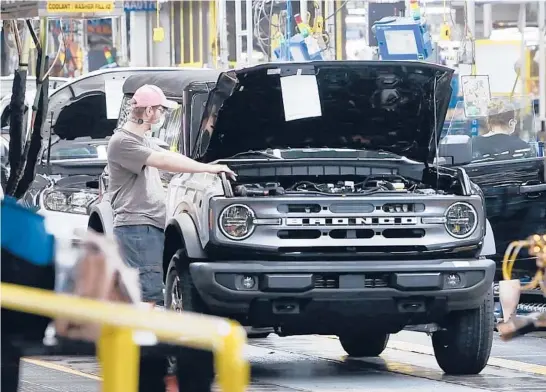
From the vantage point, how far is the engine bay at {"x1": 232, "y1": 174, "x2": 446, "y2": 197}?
372 inches

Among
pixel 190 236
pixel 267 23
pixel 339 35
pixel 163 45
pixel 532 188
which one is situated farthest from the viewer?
pixel 163 45

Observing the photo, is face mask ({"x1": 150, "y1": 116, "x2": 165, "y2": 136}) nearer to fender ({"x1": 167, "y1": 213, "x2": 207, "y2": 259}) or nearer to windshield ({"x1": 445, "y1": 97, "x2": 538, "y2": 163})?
fender ({"x1": 167, "y1": 213, "x2": 207, "y2": 259})

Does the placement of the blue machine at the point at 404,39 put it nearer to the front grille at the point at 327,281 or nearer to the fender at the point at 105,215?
the fender at the point at 105,215

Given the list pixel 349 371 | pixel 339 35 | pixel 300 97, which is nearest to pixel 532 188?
pixel 349 371

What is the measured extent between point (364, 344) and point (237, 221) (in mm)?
2390

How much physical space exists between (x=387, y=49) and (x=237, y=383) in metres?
16.4

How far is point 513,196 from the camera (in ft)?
41.9

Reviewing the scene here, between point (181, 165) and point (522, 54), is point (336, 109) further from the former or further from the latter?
point (522, 54)

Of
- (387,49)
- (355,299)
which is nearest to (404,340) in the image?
(355,299)

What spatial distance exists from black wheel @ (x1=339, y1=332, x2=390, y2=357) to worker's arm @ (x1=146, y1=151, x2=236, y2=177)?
224 centimetres

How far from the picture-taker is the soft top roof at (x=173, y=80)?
1056 centimetres

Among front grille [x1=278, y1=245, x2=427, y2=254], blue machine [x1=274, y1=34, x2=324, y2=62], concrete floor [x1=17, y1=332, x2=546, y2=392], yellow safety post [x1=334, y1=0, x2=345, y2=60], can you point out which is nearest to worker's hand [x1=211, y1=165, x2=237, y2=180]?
front grille [x1=278, y1=245, x2=427, y2=254]

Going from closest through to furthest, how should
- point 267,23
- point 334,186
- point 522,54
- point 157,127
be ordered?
point 334,186
point 157,127
point 522,54
point 267,23

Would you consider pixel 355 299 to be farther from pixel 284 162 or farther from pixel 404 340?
pixel 404 340
